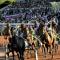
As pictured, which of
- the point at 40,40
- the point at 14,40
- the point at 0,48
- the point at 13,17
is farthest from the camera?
the point at 13,17

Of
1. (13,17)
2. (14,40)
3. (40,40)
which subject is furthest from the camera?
(13,17)

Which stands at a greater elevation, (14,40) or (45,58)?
(14,40)

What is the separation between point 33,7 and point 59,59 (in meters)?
19.4

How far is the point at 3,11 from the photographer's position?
3803cm

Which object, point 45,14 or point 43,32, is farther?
point 45,14

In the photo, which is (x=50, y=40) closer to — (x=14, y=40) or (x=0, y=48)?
(x=14, y=40)

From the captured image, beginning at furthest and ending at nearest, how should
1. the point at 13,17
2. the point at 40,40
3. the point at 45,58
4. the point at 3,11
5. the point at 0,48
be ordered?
the point at 3,11, the point at 13,17, the point at 0,48, the point at 45,58, the point at 40,40

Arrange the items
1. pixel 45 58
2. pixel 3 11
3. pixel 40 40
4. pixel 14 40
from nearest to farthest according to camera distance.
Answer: pixel 14 40 < pixel 40 40 < pixel 45 58 < pixel 3 11

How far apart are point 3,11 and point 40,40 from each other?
19176 millimetres

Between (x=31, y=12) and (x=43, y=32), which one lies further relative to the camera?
(x=31, y=12)

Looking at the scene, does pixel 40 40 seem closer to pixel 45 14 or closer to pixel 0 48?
pixel 0 48

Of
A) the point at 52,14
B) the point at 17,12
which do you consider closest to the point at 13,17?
the point at 17,12

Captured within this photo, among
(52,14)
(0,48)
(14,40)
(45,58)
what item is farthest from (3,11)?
(14,40)

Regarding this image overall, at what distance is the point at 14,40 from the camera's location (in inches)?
701
